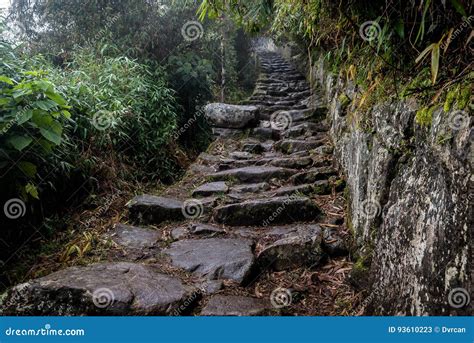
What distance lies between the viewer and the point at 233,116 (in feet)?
20.9

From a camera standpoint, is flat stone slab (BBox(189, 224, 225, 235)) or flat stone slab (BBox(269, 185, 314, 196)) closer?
flat stone slab (BBox(189, 224, 225, 235))

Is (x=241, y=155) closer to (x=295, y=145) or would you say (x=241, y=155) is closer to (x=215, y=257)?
(x=295, y=145)

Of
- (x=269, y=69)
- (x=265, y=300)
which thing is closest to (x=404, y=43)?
(x=265, y=300)

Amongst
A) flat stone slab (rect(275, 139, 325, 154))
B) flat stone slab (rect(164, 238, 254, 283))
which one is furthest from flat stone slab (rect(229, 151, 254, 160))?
flat stone slab (rect(164, 238, 254, 283))

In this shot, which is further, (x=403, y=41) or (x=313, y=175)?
(x=313, y=175)

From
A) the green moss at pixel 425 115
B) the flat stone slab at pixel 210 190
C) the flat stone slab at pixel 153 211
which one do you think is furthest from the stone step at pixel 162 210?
the green moss at pixel 425 115

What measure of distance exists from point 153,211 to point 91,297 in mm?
1501

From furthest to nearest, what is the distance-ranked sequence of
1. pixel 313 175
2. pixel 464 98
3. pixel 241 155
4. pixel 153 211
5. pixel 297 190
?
pixel 241 155, pixel 313 175, pixel 297 190, pixel 153 211, pixel 464 98

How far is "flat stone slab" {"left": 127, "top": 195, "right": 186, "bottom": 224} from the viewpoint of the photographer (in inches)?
135

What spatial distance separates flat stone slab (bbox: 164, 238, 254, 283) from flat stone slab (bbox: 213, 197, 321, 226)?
339 millimetres

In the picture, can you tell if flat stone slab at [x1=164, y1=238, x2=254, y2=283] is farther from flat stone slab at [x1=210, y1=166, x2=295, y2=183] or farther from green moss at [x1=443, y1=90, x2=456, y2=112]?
green moss at [x1=443, y1=90, x2=456, y2=112]

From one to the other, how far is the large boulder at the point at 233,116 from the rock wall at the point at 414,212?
384 cm

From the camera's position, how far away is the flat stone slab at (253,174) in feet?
13.7

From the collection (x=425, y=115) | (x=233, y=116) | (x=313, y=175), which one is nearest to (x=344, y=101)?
(x=313, y=175)
